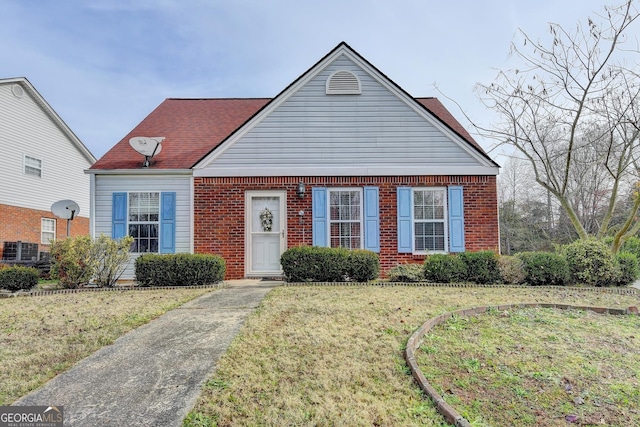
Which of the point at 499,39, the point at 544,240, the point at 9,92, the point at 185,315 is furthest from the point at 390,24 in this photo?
the point at 544,240

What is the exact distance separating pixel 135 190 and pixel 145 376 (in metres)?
7.96

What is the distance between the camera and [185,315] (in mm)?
5406

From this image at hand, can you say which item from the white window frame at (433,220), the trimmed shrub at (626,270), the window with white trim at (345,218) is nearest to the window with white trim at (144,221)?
the window with white trim at (345,218)

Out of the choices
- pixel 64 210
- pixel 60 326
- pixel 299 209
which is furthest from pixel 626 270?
pixel 64 210

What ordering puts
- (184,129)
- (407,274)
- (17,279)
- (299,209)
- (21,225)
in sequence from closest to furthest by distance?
(17,279) → (407,274) → (299,209) → (184,129) → (21,225)

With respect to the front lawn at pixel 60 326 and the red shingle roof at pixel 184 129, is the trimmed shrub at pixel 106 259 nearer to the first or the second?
the front lawn at pixel 60 326

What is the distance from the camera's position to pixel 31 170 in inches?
658

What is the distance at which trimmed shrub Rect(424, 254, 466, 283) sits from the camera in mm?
8383

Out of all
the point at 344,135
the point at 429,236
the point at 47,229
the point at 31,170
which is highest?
the point at 31,170

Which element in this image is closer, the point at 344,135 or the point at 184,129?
the point at 344,135

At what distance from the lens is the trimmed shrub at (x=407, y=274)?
28.7ft

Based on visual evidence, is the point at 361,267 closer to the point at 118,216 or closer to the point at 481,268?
the point at 481,268

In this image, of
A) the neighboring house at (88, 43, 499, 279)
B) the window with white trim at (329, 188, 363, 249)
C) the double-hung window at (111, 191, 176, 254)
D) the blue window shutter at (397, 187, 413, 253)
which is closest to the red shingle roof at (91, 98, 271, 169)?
the neighboring house at (88, 43, 499, 279)

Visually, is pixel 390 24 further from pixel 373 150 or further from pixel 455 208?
pixel 455 208
